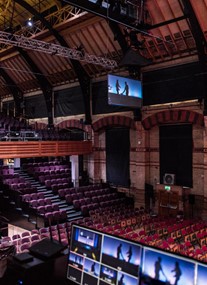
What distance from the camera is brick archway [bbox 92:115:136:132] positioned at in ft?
50.3

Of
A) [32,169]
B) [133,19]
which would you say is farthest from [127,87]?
[32,169]

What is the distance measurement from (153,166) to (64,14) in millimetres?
8862

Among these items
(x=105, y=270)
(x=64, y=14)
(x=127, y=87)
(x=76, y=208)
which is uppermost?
(x=64, y=14)

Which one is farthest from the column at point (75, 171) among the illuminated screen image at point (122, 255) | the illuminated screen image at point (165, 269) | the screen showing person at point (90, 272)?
the illuminated screen image at point (165, 269)

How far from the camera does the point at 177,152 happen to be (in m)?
13.7

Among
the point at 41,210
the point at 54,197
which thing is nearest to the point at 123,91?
the point at 41,210

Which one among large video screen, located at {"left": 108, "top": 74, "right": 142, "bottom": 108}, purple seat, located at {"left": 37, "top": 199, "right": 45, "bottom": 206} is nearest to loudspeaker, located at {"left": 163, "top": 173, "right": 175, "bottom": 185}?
large video screen, located at {"left": 108, "top": 74, "right": 142, "bottom": 108}

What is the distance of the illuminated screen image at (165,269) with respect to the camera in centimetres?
240

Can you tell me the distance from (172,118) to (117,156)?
4169mm

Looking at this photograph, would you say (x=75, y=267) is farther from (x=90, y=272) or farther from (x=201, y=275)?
(x=201, y=275)

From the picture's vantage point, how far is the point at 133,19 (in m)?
9.23

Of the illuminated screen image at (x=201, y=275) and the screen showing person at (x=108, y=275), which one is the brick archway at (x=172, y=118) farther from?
the illuminated screen image at (x=201, y=275)

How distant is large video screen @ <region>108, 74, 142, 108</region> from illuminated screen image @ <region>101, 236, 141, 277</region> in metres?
8.31

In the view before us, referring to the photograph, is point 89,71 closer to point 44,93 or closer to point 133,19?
point 44,93
